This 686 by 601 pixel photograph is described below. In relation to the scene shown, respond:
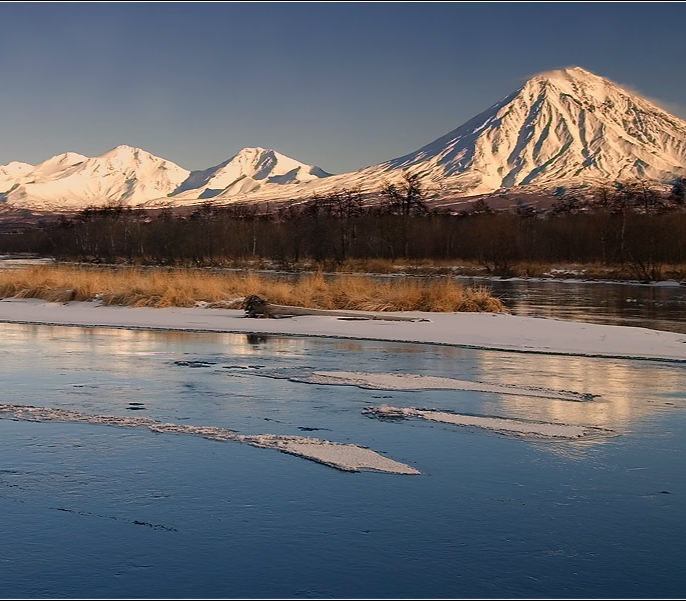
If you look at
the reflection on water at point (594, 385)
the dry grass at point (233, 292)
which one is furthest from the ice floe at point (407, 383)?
the dry grass at point (233, 292)

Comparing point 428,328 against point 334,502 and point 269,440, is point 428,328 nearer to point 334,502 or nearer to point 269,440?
point 269,440

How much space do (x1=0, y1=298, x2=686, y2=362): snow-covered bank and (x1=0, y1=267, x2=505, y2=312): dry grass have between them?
86 centimetres

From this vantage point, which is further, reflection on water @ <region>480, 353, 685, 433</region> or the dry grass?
the dry grass

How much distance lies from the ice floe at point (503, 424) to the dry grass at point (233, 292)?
14.2 meters

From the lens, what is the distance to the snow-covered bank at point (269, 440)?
24.4ft

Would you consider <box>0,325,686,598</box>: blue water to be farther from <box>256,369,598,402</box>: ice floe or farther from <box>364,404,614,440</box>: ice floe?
<box>256,369,598,402</box>: ice floe

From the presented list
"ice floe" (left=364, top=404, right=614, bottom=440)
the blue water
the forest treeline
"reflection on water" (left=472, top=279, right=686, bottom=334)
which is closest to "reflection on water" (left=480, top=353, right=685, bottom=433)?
the blue water

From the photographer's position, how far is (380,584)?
4.89m

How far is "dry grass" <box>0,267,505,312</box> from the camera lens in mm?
24422

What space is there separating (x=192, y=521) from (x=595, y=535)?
8.64 ft

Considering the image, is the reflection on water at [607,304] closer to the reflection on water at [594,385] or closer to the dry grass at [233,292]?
the dry grass at [233,292]

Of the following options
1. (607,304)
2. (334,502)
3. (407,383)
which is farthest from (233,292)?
(334,502)

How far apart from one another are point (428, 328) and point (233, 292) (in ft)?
30.2

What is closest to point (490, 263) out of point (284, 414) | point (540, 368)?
point (540, 368)
